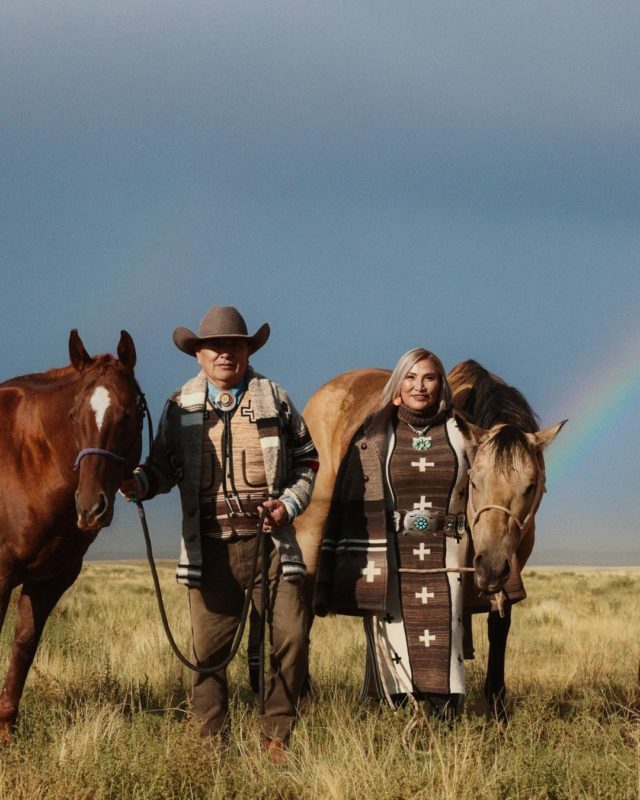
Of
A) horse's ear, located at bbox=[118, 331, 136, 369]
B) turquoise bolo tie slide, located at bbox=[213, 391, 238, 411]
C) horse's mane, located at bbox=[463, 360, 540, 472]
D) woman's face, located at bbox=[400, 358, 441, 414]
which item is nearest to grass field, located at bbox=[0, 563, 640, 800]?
horse's mane, located at bbox=[463, 360, 540, 472]

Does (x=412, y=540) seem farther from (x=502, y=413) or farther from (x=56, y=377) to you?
(x=56, y=377)

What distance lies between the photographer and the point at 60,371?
5918mm

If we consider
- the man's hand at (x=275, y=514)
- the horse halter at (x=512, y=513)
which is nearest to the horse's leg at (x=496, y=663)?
the horse halter at (x=512, y=513)

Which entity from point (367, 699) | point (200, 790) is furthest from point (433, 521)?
point (200, 790)

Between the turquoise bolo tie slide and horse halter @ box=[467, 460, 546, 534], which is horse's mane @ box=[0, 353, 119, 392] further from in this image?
horse halter @ box=[467, 460, 546, 534]

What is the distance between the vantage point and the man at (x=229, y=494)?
519cm

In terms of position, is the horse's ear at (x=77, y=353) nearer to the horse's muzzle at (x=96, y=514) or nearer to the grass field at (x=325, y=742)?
the horse's muzzle at (x=96, y=514)

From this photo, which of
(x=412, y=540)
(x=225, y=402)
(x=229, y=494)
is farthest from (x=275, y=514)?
(x=412, y=540)

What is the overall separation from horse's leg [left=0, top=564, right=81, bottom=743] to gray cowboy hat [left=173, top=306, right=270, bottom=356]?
1688 mm

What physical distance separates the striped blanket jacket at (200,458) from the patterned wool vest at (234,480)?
54mm

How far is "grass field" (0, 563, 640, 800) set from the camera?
4535mm

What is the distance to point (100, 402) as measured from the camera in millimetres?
5129

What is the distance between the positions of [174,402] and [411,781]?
230 cm

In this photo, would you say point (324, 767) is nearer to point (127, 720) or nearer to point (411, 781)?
point (411, 781)
